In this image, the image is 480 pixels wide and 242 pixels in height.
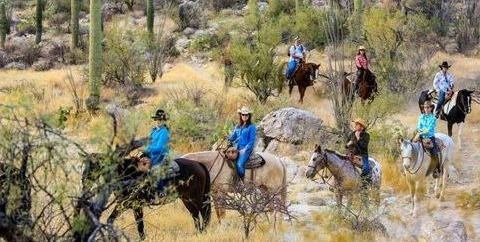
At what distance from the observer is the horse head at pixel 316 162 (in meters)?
10.4

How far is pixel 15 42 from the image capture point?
3206 centimetres

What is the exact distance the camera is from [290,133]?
50.5ft

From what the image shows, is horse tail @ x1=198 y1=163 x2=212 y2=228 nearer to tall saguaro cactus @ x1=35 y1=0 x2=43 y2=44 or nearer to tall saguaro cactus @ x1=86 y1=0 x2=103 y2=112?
tall saguaro cactus @ x1=86 y1=0 x2=103 y2=112

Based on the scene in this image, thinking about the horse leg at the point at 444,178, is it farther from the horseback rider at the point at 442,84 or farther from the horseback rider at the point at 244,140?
the horseback rider at the point at 244,140

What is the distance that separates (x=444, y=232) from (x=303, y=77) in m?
10.5

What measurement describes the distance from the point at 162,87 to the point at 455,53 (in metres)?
12.8

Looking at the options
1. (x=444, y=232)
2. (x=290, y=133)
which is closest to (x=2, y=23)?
(x=290, y=133)

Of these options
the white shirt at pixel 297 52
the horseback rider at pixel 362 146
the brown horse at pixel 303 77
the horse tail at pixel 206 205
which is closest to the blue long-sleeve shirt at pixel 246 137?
the horse tail at pixel 206 205

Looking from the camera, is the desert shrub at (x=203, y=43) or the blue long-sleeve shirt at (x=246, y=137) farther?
the desert shrub at (x=203, y=43)

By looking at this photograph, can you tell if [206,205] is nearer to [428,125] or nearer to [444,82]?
[428,125]

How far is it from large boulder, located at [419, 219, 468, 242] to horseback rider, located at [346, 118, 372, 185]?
1.28 meters

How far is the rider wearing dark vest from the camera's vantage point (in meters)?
10.8

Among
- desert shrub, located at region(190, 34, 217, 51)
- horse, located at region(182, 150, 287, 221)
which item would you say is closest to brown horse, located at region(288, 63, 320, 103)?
horse, located at region(182, 150, 287, 221)

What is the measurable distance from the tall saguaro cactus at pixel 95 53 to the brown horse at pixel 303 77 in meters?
5.69
